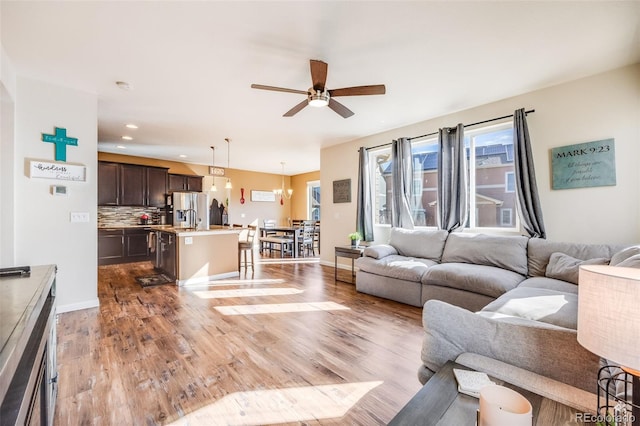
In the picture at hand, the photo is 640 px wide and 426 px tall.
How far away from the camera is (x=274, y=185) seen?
10.4m

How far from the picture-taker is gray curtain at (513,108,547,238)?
3408 mm

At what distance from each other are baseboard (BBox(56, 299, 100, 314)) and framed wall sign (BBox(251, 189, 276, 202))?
251 inches

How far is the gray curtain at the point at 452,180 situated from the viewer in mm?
4051

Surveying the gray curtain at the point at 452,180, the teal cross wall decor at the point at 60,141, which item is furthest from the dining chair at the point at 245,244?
the gray curtain at the point at 452,180

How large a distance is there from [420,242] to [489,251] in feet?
3.16

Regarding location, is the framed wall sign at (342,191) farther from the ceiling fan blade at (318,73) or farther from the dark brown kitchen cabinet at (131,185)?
the dark brown kitchen cabinet at (131,185)

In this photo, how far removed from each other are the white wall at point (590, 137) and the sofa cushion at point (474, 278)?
3.19ft

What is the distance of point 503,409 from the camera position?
0.75m

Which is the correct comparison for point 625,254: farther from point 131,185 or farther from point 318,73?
point 131,185

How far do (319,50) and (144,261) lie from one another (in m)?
6.42

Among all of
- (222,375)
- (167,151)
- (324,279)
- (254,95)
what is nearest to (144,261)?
(167,151)

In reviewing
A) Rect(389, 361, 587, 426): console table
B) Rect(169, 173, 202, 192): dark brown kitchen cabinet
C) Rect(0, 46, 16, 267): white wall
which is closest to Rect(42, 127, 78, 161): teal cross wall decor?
Rect(0, 46, 16, 267): white wall

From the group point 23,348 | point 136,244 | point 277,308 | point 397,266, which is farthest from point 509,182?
point 136,244

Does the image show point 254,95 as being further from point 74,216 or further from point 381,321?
point 381,321
